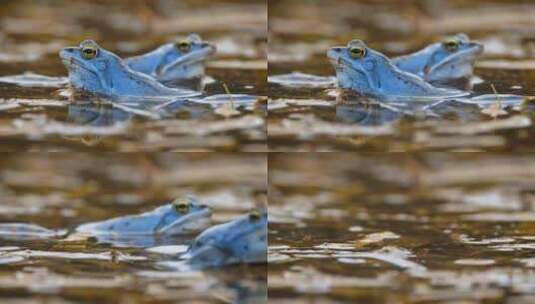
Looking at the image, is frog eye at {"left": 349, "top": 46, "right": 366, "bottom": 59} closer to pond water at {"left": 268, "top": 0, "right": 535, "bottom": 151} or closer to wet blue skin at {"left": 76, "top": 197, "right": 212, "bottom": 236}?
pond water at {"left": 268, "top": 0, "right": 535, "bottom": 151}

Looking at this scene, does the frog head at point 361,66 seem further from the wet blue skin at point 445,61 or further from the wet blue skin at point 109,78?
the wet blue skin at point 109,78

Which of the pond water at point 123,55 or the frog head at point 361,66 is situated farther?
the frog head at point 361,66

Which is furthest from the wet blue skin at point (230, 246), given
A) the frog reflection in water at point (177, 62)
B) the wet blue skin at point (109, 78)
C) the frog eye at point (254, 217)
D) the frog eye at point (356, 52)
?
the frog reflection in water at point (177, 62)

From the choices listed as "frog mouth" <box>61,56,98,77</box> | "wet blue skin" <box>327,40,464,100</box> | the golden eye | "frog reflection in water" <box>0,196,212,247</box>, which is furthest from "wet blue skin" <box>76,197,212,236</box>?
"wet blue skin" <box>327,40,464,100</box>

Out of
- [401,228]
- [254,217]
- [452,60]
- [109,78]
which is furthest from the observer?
[452,60]

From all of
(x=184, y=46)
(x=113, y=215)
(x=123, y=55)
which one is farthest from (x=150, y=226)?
(x=123, y=55)

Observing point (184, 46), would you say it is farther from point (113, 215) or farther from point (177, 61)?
point (113, 215)

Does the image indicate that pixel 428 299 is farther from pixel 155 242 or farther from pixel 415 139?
pixel 155 242
